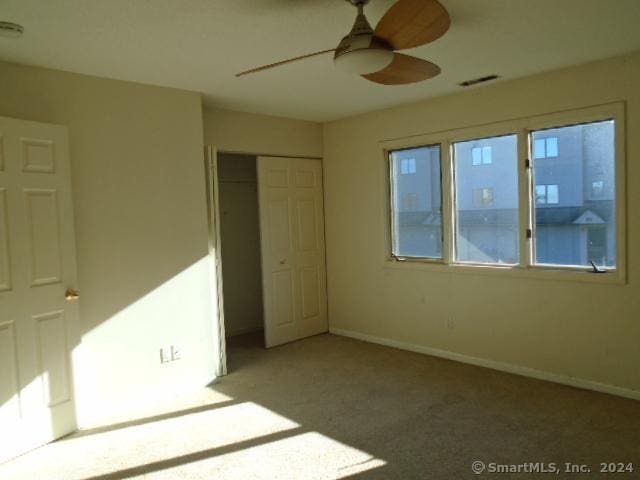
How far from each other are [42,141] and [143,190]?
84 cm

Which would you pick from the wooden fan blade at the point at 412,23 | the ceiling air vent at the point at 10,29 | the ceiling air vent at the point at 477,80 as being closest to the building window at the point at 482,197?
the ceiling air vent at the point at 477,80

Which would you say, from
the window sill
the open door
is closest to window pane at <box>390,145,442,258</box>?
the window sill

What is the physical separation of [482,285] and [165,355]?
9.20 feet

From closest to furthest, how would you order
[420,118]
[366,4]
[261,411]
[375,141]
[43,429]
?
[366,4], [43,429], [261,411], [420,118], [375,141]

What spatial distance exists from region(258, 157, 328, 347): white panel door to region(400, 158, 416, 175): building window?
3.53ft

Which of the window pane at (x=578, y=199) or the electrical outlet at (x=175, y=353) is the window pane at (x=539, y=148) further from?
the electrical outlet at (x=175, y=353)

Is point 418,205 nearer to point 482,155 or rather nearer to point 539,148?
point 482,155

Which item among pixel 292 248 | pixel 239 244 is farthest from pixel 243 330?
pixel 292 248

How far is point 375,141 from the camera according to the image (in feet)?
16.9

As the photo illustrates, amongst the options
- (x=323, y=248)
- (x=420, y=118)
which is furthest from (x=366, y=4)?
(x=323, y=248)

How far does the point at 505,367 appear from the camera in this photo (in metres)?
4.24

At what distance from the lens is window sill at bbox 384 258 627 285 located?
3.64 meters

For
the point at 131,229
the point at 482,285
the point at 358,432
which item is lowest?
the point at 358,432

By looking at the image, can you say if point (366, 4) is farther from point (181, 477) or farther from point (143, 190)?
point (181, 477)
